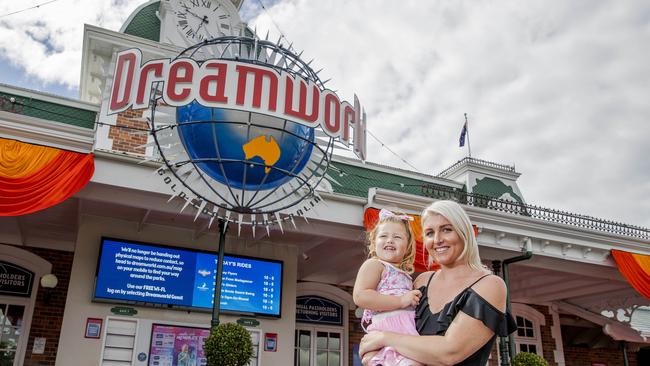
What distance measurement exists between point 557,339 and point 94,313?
11.5 metres

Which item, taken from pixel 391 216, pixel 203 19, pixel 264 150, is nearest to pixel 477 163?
pixel 203 19

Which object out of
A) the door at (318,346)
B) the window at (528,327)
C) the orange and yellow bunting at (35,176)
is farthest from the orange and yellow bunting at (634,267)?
the orange and yellow bunting at (35,176)

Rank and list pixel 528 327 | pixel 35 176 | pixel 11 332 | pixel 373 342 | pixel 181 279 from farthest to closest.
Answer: pixel 528 327 → pixel 11 332 → pixel 181 279 → pixel 35 176 → pixel 373 342

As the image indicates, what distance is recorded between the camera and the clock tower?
11039 mm

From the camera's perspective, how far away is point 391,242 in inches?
80.5

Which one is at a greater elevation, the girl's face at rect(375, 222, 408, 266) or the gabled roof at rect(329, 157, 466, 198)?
the gabled roof at rect(329, 157, 466, 198)

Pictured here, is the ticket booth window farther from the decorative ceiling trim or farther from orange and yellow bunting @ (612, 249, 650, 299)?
the decorative ceiling trim

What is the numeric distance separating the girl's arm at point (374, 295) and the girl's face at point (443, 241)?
146 millimetres

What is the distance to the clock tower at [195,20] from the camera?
36.2 feet

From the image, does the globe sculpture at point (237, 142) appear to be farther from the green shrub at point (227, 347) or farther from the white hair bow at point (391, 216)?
the white hair bow at point (391, 216)

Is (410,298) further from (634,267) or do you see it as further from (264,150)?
(634,267)

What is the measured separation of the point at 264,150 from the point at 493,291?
4859 millimetres

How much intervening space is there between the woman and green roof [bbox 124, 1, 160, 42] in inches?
413

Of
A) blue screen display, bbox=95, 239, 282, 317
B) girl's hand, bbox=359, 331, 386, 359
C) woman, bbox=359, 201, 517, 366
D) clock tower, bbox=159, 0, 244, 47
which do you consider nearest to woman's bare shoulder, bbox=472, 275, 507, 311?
woman, bbox=359, 201, 517, 366
